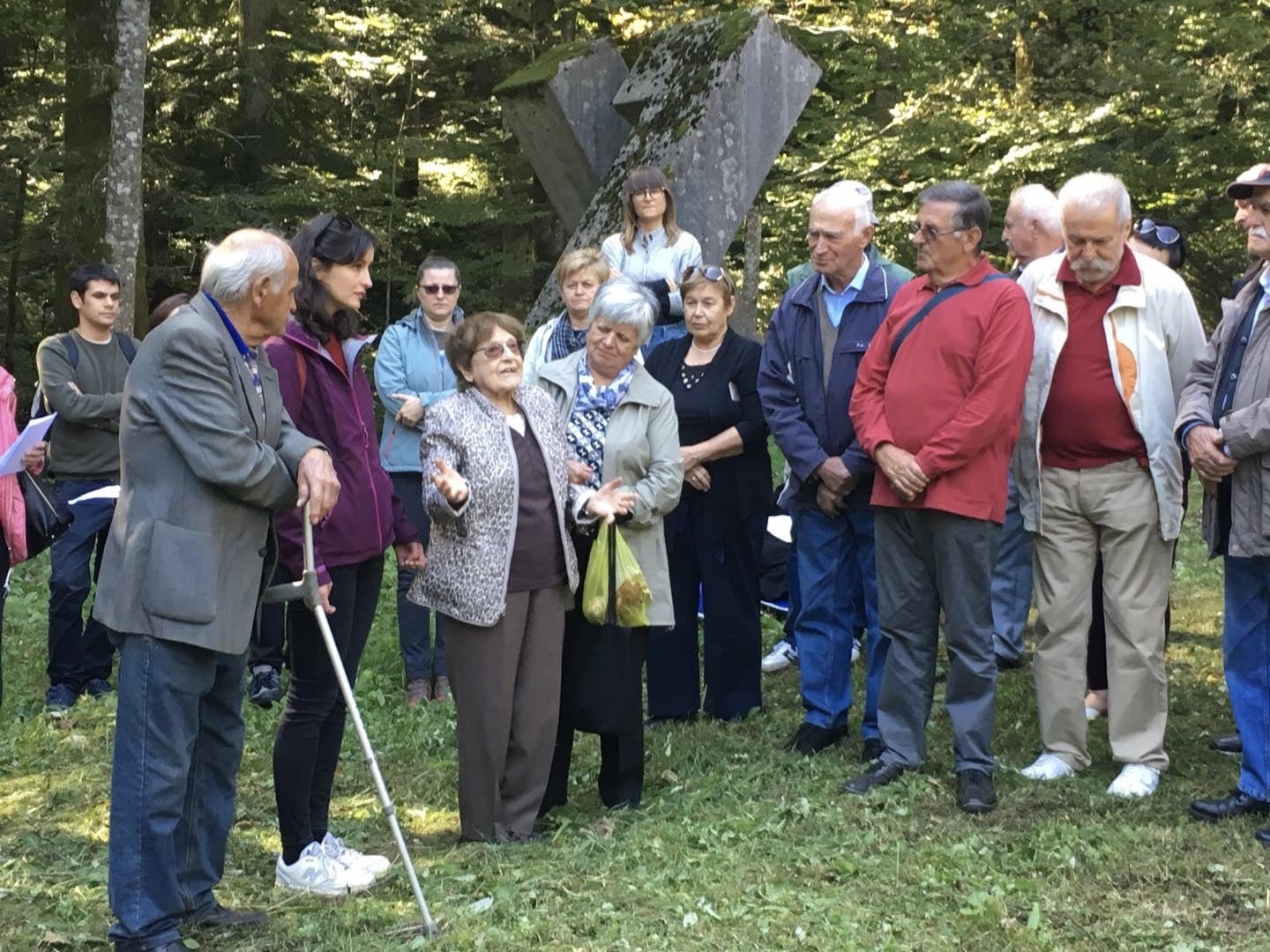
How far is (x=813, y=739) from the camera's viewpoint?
587 cm

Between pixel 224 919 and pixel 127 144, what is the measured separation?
9.06m

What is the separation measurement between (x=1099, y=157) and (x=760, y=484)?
8.65m

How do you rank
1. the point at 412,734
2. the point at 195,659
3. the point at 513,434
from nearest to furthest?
the point at 195,659 → the point at 513,434 → the point at 412,734

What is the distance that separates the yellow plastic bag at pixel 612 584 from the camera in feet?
16.6

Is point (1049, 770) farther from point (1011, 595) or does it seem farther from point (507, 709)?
point (507, 709)

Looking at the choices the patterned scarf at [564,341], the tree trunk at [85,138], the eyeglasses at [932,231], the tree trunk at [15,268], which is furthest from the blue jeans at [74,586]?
the tree trunk at [15,268]

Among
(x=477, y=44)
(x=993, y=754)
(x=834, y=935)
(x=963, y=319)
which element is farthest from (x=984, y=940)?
(x=477, y=44)

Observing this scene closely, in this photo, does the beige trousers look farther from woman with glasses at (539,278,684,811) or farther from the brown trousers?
the brown trousers

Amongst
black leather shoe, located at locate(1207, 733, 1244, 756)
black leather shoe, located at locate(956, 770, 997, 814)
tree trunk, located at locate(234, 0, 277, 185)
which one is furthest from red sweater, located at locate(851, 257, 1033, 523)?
tree trunk, located at locate(234, 0, 277, 185)

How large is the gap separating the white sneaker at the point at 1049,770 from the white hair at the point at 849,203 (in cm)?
221

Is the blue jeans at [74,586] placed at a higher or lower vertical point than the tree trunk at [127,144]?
lower

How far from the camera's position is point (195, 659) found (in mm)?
3820

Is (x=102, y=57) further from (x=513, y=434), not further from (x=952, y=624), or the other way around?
(x=952, y=624)

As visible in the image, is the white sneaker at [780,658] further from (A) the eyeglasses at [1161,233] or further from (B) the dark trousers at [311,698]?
(B) the dark trousers at [311,698]
